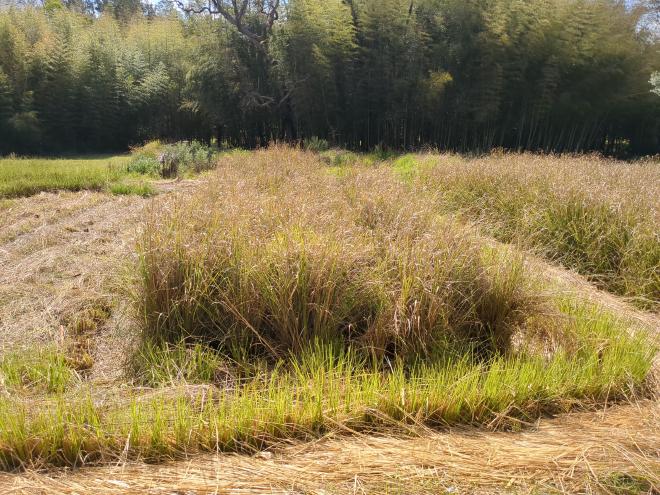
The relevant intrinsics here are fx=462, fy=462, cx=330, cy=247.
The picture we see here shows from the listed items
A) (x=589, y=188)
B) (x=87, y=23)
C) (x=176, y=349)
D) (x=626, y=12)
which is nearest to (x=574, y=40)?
(x=626, y=12)

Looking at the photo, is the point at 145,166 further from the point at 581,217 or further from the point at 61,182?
the point at 581,217

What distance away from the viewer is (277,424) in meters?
1.82

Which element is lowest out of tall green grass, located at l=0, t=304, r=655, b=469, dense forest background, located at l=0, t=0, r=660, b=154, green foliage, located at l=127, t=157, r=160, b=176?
tall green grass, located at l=0, t=304, r=655, b=469

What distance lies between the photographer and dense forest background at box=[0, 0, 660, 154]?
1431 centimetres

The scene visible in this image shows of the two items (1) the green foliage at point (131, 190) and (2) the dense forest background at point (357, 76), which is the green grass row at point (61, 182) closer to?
(1) the green foliage at point (131, 190)

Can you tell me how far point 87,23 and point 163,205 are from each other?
2358 cm

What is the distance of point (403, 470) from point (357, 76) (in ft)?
49.1

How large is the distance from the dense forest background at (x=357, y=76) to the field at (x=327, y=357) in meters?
11.6

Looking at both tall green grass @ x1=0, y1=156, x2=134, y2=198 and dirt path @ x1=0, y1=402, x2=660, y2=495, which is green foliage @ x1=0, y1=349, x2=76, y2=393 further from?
tall green grass @ x1=0, y1=156, x2=134, y2=198

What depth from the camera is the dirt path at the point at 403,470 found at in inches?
60.1

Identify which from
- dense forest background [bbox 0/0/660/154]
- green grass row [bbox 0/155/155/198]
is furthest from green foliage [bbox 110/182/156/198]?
dense forest background [bbox 0/0/660/154]

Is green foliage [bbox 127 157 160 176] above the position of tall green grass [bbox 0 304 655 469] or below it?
above

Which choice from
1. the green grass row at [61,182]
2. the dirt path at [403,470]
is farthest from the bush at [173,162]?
the dirt path at [403,470]

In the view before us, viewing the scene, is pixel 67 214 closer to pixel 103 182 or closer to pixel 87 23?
pixel 103 182
